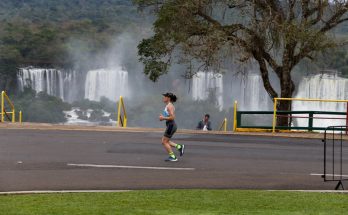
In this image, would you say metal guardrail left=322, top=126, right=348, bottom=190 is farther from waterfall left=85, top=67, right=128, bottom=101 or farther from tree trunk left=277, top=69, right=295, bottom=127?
waterfall left=85, top=67, right=128, bottom=101

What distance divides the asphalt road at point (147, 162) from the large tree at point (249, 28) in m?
7.10

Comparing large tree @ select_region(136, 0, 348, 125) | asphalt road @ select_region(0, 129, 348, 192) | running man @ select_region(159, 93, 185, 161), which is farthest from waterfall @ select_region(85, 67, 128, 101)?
running man @ select_region(159, 93, 185, 161)

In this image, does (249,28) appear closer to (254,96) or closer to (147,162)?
(147,162)

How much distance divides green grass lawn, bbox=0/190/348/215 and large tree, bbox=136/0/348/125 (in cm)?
1725

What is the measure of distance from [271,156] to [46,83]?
7348cm

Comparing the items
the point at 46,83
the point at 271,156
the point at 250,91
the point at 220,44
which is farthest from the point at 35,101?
the point at 271,156

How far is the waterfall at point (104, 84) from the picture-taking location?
89.8 m

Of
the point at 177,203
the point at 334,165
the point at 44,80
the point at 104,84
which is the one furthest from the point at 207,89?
the point at 177,203

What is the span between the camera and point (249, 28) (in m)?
29.4

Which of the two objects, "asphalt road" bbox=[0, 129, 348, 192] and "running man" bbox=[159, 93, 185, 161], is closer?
"asphalt road" bbox=[0, 129, 348, 192]

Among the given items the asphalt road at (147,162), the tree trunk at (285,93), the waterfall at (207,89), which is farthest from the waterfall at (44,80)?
the asphalt road at (147,162)

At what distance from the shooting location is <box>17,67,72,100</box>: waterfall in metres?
87.8

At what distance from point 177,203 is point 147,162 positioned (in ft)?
18.2

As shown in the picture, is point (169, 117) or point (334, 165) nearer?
point (169, 117)
